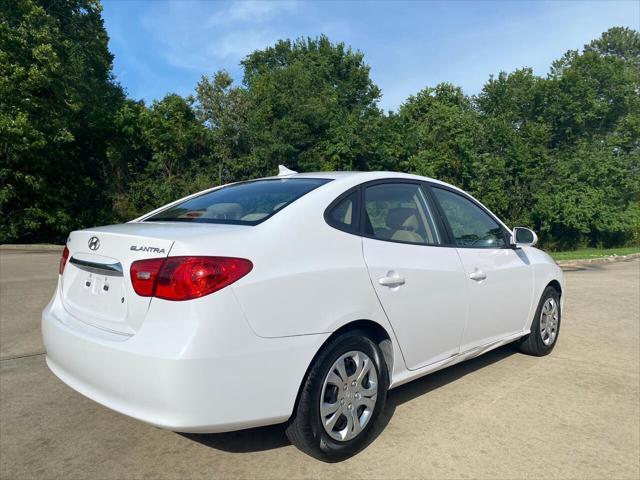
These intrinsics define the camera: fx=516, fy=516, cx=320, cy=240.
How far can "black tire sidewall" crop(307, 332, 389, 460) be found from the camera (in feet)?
9.01

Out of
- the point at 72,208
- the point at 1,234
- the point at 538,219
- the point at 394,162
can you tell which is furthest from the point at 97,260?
the point at 538,219

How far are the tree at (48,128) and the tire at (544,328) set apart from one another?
18.2m

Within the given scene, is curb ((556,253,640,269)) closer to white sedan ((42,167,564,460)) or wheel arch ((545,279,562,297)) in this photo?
wheel arch ((545,279,562,297))

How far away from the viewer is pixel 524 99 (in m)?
40.8

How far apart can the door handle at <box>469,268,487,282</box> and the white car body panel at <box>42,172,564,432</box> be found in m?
0.47

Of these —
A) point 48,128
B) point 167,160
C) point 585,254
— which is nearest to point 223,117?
point 167,160

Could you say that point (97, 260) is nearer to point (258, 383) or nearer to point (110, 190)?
point (258, 383)

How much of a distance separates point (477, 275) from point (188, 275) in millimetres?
2328

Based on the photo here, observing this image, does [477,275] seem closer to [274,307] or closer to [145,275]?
[274,307]

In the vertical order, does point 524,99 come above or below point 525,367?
above

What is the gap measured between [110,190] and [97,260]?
2359cm

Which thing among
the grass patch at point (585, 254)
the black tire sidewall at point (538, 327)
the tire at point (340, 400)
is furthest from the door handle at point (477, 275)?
the grass patch at point (585, 254)

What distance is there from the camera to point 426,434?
128 inches

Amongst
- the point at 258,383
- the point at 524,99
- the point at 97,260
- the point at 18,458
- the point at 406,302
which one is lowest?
the point at 18,458
